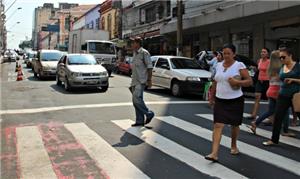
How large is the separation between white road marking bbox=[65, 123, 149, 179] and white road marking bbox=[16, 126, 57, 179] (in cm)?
70

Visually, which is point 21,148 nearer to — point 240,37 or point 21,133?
point 21,133

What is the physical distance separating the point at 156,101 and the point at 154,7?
25.9m

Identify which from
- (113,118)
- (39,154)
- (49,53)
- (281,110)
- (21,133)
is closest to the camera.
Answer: (39,154)

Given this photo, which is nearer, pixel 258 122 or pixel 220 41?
pixel 258 122

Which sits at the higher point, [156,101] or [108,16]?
[108,16]

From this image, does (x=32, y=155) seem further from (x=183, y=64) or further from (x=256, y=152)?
(x=183, y=64)

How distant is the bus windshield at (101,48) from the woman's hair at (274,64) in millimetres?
21600

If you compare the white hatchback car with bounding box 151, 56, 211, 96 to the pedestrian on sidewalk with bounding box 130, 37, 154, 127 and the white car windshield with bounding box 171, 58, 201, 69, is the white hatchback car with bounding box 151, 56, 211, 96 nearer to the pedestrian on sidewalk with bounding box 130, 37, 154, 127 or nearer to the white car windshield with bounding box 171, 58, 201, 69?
the white car windshield with bounding box 171, 58, 201, 69

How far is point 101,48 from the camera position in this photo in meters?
30.2

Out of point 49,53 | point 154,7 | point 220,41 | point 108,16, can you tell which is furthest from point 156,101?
point 108,16

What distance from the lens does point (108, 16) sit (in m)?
55.2

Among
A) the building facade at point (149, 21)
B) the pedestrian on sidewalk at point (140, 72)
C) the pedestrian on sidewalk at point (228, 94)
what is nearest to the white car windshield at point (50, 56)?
the building facade at point (149, 21)

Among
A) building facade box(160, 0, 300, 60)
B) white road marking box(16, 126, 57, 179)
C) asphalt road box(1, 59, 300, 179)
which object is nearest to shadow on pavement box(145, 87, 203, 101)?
asphalt road box(1, 59, 300, 179)

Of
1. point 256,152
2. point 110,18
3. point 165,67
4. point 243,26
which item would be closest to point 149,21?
point 110,18
